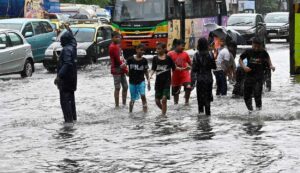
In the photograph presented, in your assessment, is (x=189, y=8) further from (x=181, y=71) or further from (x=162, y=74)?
(x=162, y=74)

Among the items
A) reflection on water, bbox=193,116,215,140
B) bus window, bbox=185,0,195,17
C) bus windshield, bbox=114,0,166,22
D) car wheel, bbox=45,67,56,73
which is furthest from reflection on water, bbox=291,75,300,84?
bus window, bbox=185,0,195,17

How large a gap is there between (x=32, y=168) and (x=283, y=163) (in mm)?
3086

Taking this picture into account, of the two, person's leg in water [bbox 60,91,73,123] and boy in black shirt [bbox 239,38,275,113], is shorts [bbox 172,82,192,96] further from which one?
person's leg in water [bbox 60,91,73,123]

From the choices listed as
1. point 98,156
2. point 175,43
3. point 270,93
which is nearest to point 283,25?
point 270,93

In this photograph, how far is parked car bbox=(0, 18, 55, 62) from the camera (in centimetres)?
2839

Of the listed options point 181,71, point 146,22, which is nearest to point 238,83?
point 181,71

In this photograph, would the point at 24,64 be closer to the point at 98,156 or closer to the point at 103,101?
the point at 103,101

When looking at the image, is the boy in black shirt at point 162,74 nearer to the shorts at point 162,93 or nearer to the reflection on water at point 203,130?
the shorts at point 162,93

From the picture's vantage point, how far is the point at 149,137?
1202 centimetres

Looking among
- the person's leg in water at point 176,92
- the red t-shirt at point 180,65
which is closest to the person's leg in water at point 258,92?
the red t-shirt at point 180,65

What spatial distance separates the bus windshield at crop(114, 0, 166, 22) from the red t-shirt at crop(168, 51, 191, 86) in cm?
1584

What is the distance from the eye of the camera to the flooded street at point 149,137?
966 centimetres

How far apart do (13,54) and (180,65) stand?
8903 millimetres

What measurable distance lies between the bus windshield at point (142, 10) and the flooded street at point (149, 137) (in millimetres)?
13649
